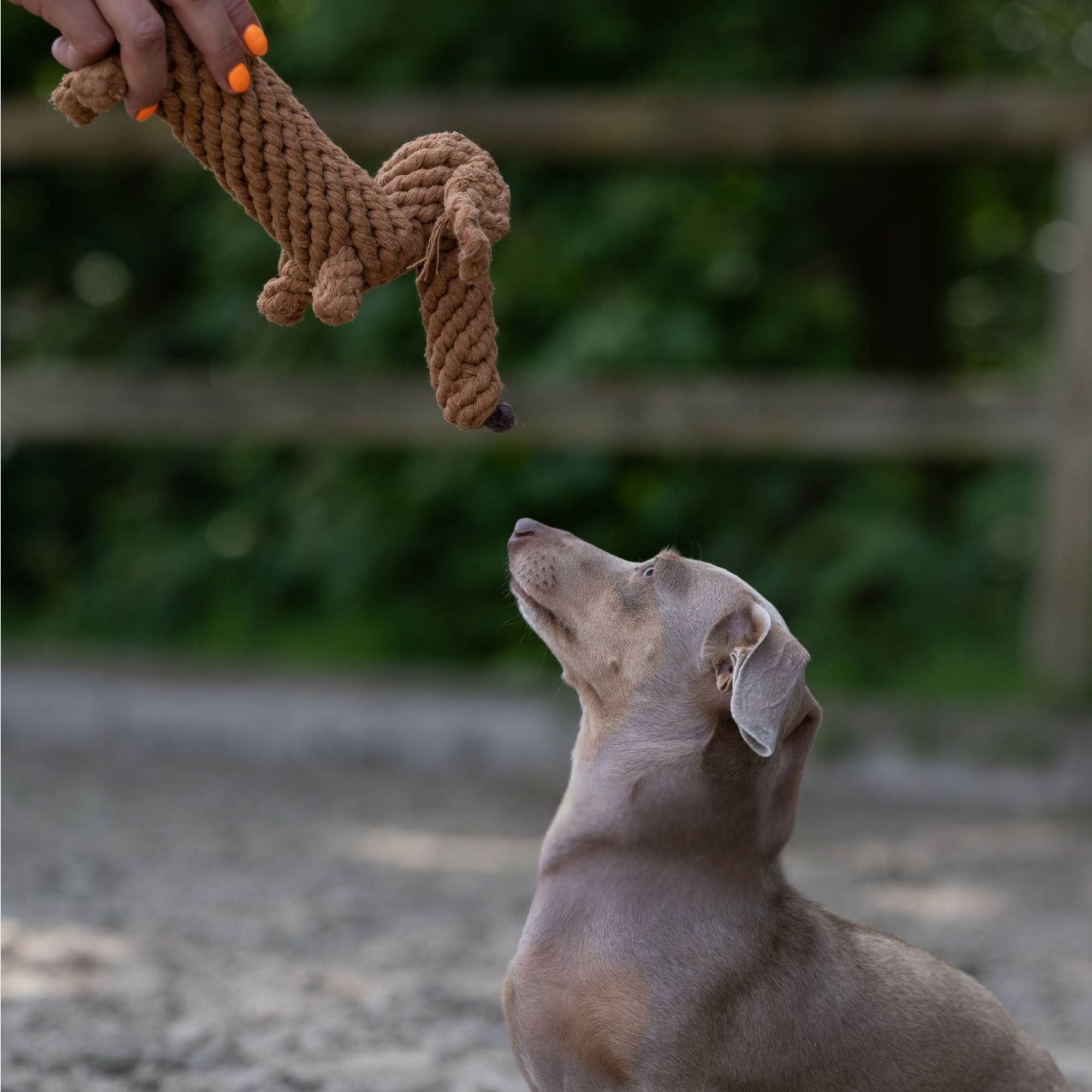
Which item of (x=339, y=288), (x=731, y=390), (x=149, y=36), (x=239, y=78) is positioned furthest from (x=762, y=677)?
(x=731, y=390)

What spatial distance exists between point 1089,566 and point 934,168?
3.01m

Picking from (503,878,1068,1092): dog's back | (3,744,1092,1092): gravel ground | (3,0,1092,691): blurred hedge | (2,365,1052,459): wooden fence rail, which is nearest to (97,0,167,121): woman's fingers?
(503,878,1068,1092): dog's back

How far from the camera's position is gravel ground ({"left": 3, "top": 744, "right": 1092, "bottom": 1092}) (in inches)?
130

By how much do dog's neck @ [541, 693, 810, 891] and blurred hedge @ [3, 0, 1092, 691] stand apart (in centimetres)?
359

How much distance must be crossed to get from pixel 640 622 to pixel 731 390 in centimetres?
318

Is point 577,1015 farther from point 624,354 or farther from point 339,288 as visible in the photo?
point 624,354

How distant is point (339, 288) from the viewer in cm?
230

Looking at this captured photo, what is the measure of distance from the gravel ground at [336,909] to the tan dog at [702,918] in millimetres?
786

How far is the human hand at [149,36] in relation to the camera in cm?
226

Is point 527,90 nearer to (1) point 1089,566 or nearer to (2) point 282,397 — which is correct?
(2) point 282,397

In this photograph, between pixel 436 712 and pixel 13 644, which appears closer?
pixel 436 712

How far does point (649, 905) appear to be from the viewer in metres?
2.55

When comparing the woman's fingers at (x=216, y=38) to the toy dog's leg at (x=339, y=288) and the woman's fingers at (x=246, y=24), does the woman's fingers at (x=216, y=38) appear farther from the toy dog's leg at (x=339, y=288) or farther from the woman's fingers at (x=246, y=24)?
the toy dog's leg at (x=339, y=288)

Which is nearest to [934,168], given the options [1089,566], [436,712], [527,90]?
[527,90]
